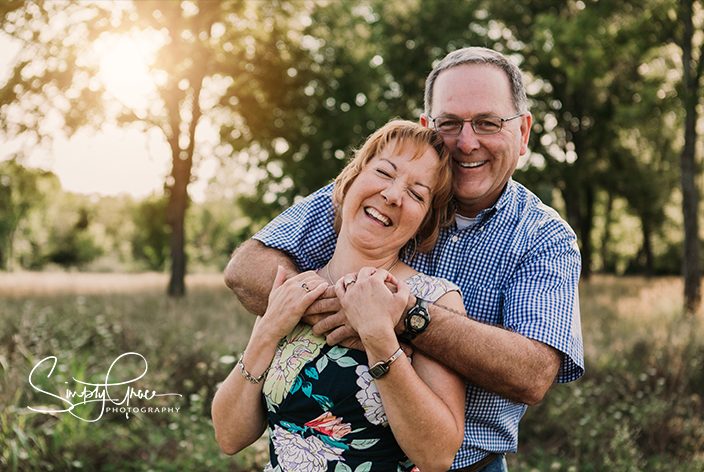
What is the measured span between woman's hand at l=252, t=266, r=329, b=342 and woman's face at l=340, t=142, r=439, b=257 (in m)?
0.27

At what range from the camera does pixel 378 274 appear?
5.88 ft

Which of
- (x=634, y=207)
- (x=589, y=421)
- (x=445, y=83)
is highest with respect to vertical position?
(x=445, y=83)

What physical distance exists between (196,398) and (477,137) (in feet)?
9.50

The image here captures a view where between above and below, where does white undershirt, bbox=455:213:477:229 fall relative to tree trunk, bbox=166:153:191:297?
above

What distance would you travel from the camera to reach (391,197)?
6.41 ft

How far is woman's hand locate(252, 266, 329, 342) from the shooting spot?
189cm

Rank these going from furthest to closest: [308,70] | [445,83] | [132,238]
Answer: [132,238], [308,70], [445,83]

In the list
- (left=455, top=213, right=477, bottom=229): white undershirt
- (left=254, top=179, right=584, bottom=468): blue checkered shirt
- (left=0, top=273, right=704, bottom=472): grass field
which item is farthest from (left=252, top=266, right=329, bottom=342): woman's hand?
(left=0, top=273, right=704, bottom=472): grass field

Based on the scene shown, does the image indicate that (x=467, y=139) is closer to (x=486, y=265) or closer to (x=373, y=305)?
(x=486, y=265)

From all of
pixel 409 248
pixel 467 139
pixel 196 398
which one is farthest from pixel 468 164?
pixel 196 398

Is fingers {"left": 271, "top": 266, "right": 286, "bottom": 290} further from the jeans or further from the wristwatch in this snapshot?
the jeans

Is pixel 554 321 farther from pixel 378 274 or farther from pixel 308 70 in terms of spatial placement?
pixel 308 70

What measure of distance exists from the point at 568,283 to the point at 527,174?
54.9ft

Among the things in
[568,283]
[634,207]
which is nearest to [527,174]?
[634,207]
